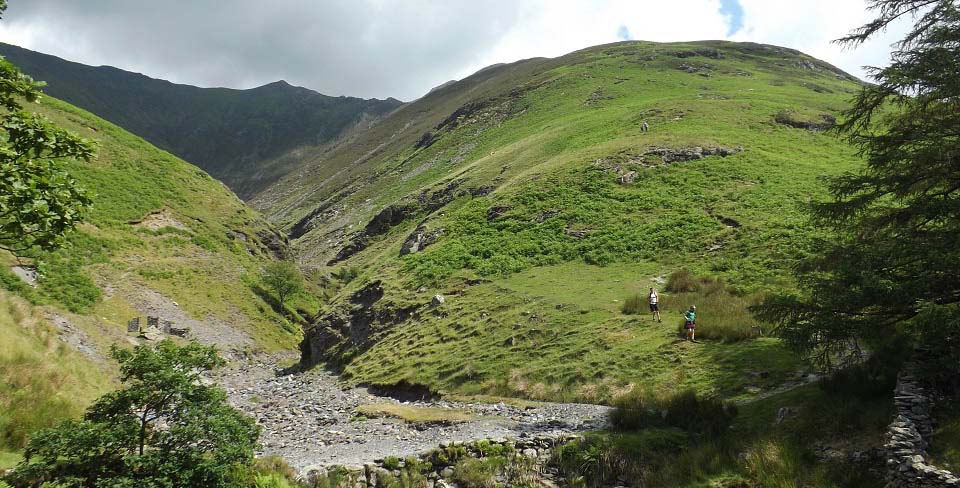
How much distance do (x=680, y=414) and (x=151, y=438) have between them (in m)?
14.8

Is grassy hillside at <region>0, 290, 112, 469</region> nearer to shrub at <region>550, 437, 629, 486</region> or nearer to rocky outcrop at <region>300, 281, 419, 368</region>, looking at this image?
shrub at <region>550, 437, 629, 486</region>

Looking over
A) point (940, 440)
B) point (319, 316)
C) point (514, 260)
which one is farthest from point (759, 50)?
point (940, 440)

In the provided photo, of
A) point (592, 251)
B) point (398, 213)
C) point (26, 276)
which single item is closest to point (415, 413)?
point (592, 251)

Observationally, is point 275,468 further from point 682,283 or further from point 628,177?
point 628,177

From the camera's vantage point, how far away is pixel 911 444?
9.62m

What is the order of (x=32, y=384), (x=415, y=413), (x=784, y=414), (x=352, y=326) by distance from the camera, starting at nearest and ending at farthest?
(x=32, y=384) → (x=784, y=414) → (x=415, y=413) → (x=352, y=326)

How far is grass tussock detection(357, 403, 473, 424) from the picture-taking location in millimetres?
19562

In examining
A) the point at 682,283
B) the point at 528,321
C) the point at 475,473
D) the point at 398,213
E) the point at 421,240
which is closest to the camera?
the point at 475,473

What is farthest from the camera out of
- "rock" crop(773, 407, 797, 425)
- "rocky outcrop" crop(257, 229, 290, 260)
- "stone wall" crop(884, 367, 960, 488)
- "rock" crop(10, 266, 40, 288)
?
"rocky outcrop" crop(257, 229, 290, 260)

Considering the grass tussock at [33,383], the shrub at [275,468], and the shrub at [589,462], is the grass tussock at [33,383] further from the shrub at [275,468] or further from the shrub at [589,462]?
the shrub at [589,462]

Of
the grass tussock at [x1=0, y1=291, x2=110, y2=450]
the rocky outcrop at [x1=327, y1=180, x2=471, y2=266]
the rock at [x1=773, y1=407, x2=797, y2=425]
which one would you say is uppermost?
the rocky outcrop at [x1=327, y1=180, x2=471, y2=266]

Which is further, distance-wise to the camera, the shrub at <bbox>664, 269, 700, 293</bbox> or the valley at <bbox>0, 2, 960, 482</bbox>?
the shrub at <bbox>664, 269, 700, 293</bbox>

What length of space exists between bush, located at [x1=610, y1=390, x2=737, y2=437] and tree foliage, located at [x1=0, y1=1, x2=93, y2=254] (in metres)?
15.6

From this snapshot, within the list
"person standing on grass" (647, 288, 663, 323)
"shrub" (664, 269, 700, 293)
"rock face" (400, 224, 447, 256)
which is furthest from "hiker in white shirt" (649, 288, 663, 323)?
"rock face" (400, 224, 447, 256)
